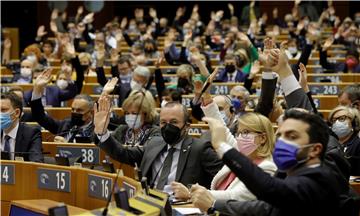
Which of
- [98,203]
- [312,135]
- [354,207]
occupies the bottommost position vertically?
[98,203]

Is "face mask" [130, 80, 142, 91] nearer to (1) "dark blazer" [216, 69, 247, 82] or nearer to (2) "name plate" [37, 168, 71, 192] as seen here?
(1) "dark blazer" [216, 69, 247, 82]

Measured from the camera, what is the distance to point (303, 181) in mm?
3180

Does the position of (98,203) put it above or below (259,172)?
below

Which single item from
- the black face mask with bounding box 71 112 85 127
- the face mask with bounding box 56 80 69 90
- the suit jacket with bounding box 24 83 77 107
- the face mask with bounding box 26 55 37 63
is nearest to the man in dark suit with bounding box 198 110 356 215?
the black face mask with bounding box 71 112 85 127

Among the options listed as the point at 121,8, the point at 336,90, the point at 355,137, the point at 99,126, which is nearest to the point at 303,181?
the point at 99,126

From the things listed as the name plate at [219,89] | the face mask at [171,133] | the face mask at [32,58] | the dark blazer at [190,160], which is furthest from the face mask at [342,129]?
the face mask at [32,58]

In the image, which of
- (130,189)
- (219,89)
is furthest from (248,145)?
(219,89)

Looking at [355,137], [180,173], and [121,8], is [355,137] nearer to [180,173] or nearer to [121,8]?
[180,173]

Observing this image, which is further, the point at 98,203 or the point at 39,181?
the point at 39,181

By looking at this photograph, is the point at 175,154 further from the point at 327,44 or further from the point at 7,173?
the point at 327,44

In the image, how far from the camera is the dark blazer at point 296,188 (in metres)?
3.15

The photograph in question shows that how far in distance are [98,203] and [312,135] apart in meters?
1.75

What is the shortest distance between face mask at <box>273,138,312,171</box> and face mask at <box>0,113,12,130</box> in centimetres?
325

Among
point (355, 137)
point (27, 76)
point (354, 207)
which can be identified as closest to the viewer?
point (354, 207)
